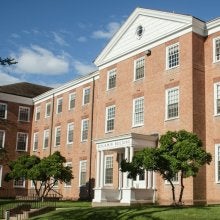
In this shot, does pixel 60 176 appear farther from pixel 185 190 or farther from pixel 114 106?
pixel 185 190

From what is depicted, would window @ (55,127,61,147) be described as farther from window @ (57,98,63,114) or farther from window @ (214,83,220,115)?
window @ (214,83,220,115)

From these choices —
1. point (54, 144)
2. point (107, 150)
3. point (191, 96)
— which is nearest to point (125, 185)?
point (107, 150)

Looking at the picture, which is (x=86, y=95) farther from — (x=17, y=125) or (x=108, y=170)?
(x=17, y=125)

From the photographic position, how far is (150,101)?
2766 cm

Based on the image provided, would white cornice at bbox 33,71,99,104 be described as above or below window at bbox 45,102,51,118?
above

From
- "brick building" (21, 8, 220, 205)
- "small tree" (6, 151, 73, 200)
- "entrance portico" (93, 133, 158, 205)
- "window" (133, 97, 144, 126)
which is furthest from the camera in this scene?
"small tree" (6, 151, 73, 200)

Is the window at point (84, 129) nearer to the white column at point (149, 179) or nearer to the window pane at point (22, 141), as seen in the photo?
the white column at point (149, 179)

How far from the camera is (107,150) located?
2866 cm

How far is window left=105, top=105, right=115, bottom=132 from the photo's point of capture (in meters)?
31.0

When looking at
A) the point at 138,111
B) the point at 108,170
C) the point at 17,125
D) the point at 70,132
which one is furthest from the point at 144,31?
the point at 17,125

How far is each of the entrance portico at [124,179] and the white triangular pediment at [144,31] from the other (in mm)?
6672

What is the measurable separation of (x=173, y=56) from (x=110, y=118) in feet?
23.7

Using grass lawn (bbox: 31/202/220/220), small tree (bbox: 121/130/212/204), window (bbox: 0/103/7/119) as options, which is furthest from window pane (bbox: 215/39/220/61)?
window (bbox: 0/103/7/119)

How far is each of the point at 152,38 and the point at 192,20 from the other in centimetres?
351
